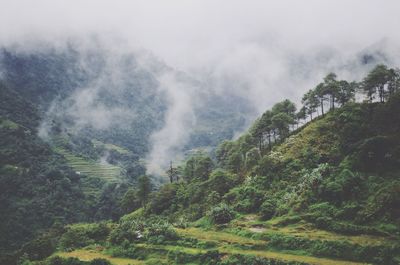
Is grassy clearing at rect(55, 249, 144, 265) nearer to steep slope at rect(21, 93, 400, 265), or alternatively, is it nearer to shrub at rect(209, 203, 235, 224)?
steep slope at rect(21, 93, 400, 265)

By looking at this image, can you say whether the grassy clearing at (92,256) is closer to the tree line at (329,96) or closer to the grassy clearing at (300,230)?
the grassy clearing at (300,230)

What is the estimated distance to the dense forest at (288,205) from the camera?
66938mm

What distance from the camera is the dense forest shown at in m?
66.9

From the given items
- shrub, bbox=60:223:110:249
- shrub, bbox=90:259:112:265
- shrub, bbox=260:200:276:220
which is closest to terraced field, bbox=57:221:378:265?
shrub, bbox=90:259:112:265

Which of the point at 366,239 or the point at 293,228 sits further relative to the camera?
the point at 293,228

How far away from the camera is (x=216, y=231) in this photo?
85875 mm

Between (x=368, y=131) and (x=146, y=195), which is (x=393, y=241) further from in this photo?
(x=146, y=195)

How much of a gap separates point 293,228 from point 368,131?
98.7ft

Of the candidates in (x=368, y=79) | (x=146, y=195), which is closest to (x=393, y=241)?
(x=368, y=79)

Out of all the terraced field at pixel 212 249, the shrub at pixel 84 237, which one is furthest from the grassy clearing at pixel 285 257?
the shrub at pixel 84 237

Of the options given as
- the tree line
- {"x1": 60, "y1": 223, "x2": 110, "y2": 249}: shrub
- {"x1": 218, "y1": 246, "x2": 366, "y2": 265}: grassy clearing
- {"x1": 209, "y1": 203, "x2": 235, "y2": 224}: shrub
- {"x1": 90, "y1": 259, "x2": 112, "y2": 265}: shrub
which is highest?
the tree line

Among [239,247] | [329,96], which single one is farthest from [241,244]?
[329,96]

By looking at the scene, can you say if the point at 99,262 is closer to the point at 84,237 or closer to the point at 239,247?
the point at 84,237

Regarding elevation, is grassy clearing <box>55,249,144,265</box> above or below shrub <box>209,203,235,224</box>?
below
